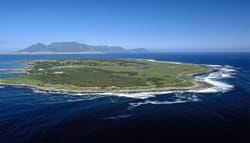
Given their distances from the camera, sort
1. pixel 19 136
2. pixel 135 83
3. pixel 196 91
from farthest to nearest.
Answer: pixel 135 83
pixel 196 91
pixel 19 136

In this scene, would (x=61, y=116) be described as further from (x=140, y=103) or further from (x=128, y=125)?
(x=140, y=103)

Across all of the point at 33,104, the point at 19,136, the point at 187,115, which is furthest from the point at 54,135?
the point at 187,115

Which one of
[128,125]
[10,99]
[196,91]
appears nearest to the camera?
[128,125]

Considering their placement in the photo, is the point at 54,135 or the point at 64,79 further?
the point at 64,79

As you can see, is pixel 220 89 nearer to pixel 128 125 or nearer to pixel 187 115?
pixel 187 115

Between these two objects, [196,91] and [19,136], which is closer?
[19,136]

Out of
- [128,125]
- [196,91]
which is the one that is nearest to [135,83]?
[196,91]
